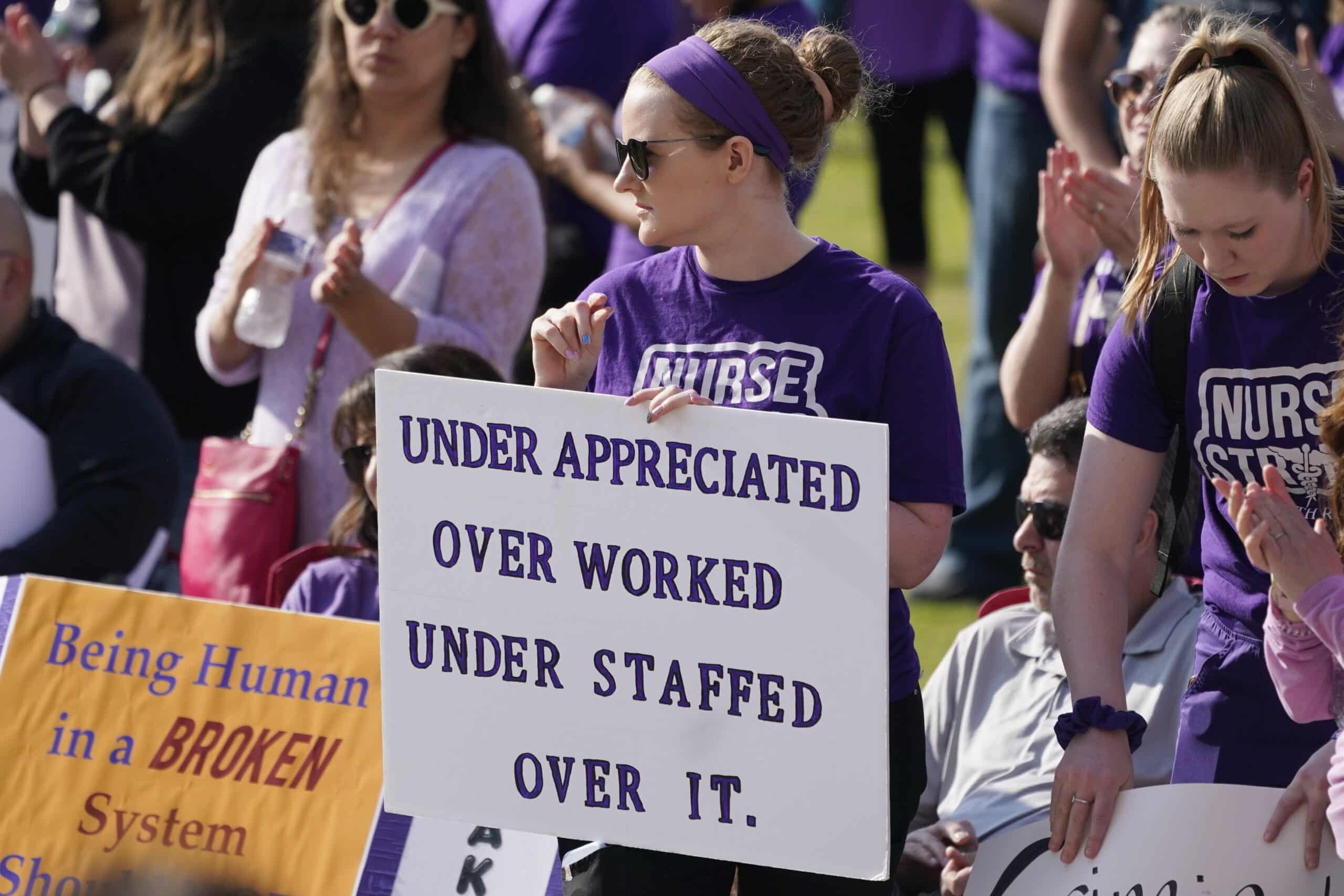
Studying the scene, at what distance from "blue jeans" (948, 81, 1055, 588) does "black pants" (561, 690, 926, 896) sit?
2.94 meters

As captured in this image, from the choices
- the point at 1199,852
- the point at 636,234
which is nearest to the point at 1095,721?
the point at 1199,852

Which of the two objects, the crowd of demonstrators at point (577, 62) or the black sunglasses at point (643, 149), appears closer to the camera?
the black sunglasses at point (643, 149)

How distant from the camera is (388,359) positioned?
3875 mm

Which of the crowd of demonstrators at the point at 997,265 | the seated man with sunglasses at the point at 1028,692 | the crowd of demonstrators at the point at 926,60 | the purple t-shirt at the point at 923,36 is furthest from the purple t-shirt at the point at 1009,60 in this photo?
the seated man with sunglasses at the point at 1028,692

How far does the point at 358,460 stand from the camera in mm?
3840

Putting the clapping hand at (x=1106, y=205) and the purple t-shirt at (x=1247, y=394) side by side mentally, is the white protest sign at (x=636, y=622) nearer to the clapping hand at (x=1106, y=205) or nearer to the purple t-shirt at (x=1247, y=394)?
the purple t-shirt at (x=1247, y=394)

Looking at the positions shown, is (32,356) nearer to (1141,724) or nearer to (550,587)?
(550,587)

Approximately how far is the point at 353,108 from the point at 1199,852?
2612 mm

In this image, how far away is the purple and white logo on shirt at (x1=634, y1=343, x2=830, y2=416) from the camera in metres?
2.68

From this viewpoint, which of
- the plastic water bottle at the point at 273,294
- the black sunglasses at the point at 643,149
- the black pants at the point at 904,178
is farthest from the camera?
the black pants at the point at 904,178

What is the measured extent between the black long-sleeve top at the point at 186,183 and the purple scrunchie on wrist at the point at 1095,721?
278cm

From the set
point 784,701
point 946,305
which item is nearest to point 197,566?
point 784,701

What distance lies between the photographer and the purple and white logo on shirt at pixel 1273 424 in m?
2.70

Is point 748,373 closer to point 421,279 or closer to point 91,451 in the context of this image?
point 421,279
